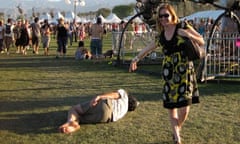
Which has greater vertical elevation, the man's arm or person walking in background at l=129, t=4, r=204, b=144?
person walking in background at l=129, t=4, r=204, b=144

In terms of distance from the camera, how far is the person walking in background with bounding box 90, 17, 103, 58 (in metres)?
20.4

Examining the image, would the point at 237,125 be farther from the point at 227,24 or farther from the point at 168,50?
the point at 227,24

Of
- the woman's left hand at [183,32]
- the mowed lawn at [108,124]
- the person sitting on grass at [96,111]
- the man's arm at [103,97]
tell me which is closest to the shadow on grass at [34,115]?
the mowed lawn at [108,124]

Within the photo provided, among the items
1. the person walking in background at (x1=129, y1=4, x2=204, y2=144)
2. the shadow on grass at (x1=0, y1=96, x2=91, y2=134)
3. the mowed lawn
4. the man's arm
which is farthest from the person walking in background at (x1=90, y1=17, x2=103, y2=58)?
the person walking in background at (x1=129, y1=4, x2=204, y2=144)

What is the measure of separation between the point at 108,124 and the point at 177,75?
187 cm

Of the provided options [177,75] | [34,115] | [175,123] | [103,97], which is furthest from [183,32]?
[34,115]

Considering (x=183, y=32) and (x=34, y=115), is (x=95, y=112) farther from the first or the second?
(x=183, y=32)

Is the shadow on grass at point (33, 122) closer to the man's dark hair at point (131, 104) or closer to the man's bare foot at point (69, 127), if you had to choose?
the man's bare foot at point (69, 127)

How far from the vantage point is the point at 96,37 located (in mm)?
20594

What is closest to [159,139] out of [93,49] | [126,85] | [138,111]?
[138,111]

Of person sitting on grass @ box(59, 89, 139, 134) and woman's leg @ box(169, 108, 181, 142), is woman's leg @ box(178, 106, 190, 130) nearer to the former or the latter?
woman's leg @ box(169, 108, 181, 142)

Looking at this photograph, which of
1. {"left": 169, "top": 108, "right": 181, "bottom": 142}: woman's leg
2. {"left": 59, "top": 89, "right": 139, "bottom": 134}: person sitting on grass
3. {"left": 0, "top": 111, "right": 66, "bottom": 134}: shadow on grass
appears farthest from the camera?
{"left": 59, "top": 89, "right": 139, "bottom": 134}: person sitting on grass

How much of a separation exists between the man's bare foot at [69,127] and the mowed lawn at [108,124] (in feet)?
0.37

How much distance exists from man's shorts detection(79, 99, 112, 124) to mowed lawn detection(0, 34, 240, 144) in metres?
0.12
